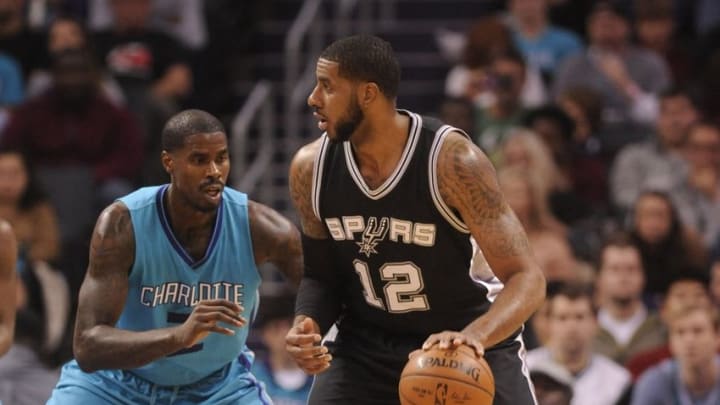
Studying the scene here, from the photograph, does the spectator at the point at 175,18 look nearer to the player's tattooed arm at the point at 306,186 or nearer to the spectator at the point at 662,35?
the spectator at the point at 662,35

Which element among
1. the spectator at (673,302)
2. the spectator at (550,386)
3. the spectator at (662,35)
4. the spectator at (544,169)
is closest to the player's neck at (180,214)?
the spectator at (550,386)

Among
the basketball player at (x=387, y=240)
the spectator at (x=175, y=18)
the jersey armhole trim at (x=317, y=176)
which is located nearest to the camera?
the basketball player at (x=387, y=240)

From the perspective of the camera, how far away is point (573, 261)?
32.4 ft

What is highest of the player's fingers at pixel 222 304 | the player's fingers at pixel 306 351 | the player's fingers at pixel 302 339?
the player's fingers at pixel 222 304

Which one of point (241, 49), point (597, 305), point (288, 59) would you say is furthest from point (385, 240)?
point (241, 49)

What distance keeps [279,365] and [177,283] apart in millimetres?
3370

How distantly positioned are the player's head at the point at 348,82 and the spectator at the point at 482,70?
5513 millimetres

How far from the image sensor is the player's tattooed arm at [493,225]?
211 inches

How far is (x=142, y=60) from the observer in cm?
1149

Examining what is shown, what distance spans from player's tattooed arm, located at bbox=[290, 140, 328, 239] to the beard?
30 cm

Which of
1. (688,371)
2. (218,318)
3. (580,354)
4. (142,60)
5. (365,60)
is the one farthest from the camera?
(142,60)

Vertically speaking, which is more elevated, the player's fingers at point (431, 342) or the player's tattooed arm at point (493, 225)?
the player's tattooed arm at point (493, 225)

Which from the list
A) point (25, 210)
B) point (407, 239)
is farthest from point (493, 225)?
point (25, 210)

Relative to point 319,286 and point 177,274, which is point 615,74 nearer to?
point 319,286
